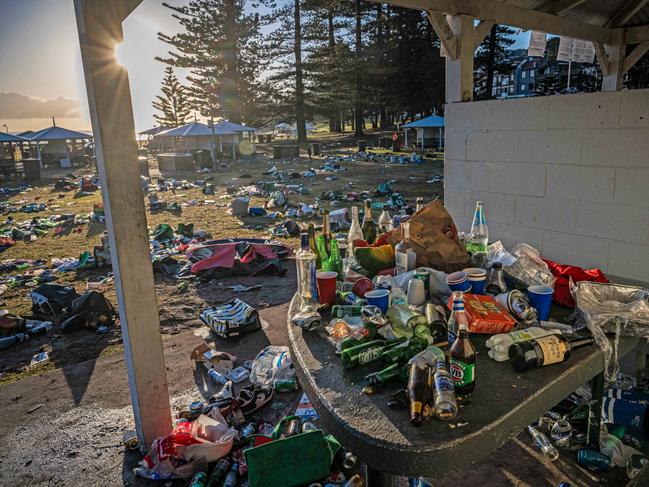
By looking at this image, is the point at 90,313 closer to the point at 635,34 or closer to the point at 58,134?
the point at 635,34

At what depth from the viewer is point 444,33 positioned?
418 centimetres

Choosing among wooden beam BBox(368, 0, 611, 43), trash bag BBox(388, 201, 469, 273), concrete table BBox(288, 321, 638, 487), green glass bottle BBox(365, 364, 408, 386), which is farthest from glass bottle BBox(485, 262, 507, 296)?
wooden beam BBox(368, 0, 611, 43)

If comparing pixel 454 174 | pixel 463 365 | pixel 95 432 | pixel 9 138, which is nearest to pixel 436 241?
pixel 463 365

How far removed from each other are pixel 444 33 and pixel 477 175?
4.44 feet

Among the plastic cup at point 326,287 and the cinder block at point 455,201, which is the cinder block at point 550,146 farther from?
the plastic cup at point 326,287

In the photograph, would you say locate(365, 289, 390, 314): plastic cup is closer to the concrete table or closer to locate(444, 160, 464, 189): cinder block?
the concrete table

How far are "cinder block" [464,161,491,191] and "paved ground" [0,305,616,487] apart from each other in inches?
89.0

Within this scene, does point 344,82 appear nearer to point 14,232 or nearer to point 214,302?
point 14,232

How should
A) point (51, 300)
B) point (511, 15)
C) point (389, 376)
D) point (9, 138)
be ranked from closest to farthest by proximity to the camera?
point (389, 376), point (511, 15), point (51, 300), point (9, 138)

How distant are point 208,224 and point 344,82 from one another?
1089 inches

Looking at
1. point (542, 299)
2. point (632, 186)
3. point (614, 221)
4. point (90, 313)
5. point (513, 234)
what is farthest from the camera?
point (90, 313)

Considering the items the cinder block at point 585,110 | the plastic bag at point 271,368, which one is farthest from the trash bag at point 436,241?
the cinder block at point 585,110

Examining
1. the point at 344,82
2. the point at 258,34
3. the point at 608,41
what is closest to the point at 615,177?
the point at 608,41

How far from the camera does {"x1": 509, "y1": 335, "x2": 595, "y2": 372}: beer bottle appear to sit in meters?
1.75
